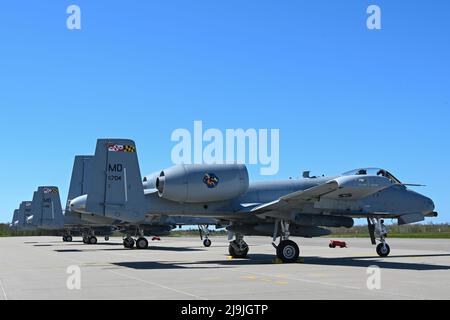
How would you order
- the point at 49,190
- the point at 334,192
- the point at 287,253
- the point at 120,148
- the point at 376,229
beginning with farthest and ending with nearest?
1. the point at 49,190
2. the point at 376,229
3. the point at 287,253
4. the point at 334,192
5. the point at 120,148

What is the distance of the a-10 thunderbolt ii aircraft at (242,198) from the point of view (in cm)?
1834

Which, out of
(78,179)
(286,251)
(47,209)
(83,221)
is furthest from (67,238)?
(286,251)

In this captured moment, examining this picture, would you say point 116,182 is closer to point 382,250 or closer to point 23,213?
point 382,250

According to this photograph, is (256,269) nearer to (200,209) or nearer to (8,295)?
(200,209)

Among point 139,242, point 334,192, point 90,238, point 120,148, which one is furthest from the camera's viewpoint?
point 90,238

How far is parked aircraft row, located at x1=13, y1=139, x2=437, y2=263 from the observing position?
18.4 m

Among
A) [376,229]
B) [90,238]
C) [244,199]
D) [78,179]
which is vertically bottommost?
[90,238]

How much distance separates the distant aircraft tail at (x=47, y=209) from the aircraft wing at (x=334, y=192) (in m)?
29.3

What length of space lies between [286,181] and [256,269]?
555 cm

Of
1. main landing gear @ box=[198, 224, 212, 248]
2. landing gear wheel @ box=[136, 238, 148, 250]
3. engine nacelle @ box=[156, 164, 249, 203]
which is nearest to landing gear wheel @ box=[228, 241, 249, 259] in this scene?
engine nacelle @ box=[156, 164, 249, 203]

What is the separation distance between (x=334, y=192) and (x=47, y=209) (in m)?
32.1

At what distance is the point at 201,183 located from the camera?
1927cm
